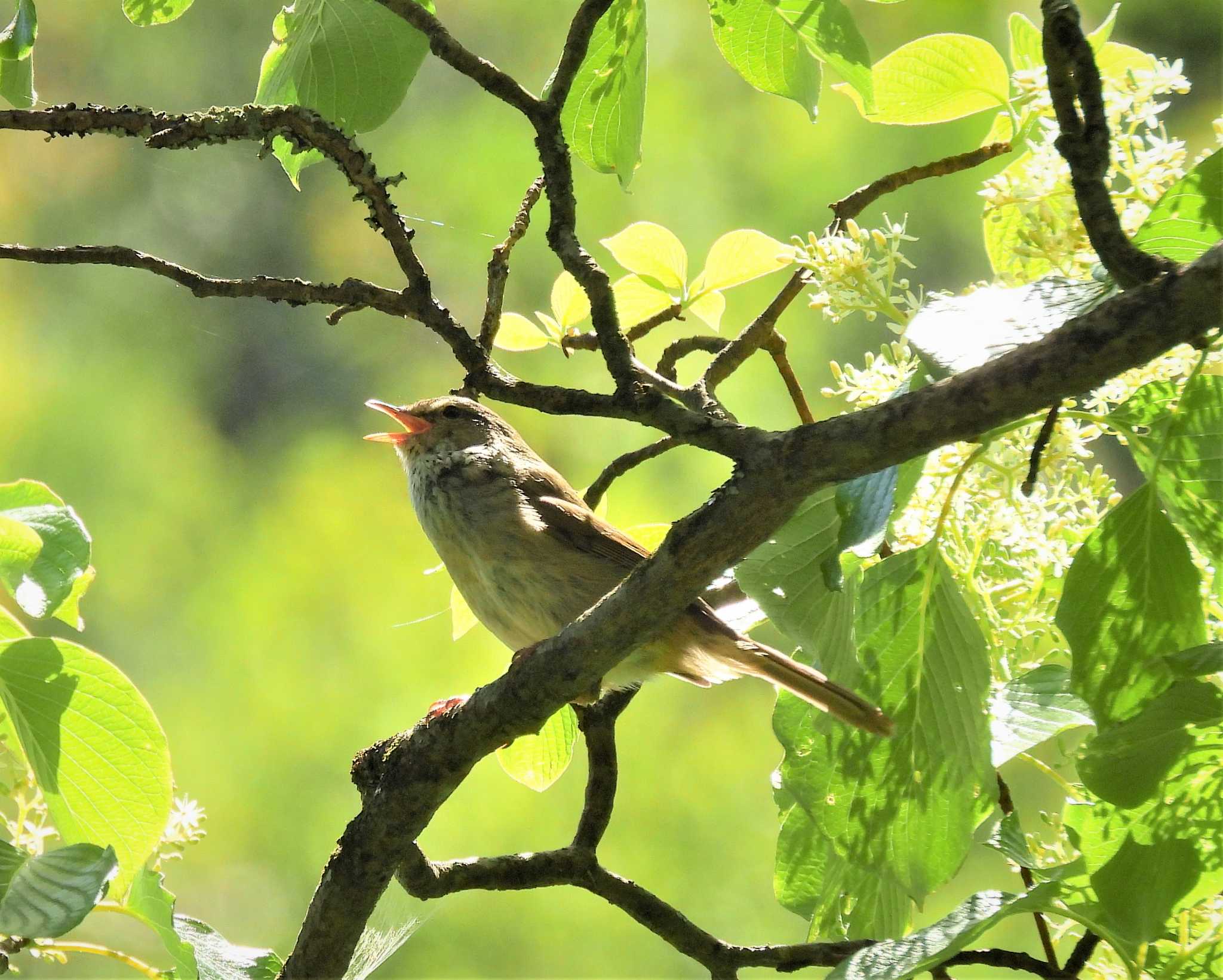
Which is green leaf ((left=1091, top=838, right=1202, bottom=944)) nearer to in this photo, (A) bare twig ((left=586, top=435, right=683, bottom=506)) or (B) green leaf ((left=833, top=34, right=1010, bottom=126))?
(B) green leaf ((left=833, top=34, right=1010, bottom=126))

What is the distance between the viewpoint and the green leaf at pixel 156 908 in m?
0.95

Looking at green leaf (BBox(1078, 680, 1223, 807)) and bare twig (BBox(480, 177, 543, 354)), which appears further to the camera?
bare twig (BBox(480, 177, 543, 354))

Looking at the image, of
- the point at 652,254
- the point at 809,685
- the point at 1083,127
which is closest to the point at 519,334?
the point at 652,254

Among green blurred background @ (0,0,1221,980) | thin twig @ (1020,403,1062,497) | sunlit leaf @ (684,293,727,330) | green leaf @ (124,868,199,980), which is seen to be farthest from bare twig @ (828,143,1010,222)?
green blurred background @ (0,0,1221,980)

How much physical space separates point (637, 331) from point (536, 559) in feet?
1.32

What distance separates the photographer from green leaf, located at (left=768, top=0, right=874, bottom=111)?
93 centimetres

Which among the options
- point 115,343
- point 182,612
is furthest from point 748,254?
point 115,343

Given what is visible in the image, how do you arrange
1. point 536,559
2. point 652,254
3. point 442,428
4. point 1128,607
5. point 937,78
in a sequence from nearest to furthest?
point 1128,607
point 937,78
point 652,254
point 536,559
point 442,428

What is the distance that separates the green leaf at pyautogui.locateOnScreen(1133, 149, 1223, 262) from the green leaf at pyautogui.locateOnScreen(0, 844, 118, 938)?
0.84m

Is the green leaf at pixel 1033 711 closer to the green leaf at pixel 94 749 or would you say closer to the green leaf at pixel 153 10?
the green leaf at pixel 94 749

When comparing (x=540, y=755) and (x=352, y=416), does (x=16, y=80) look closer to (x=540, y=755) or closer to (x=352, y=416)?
(x=540, y=755)

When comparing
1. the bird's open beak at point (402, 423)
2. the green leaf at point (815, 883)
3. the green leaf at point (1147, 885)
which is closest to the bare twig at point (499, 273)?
the green leaf at point (815, 883)

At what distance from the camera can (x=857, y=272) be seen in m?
0.96

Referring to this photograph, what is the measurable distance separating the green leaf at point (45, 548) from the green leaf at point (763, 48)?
2.27ft
